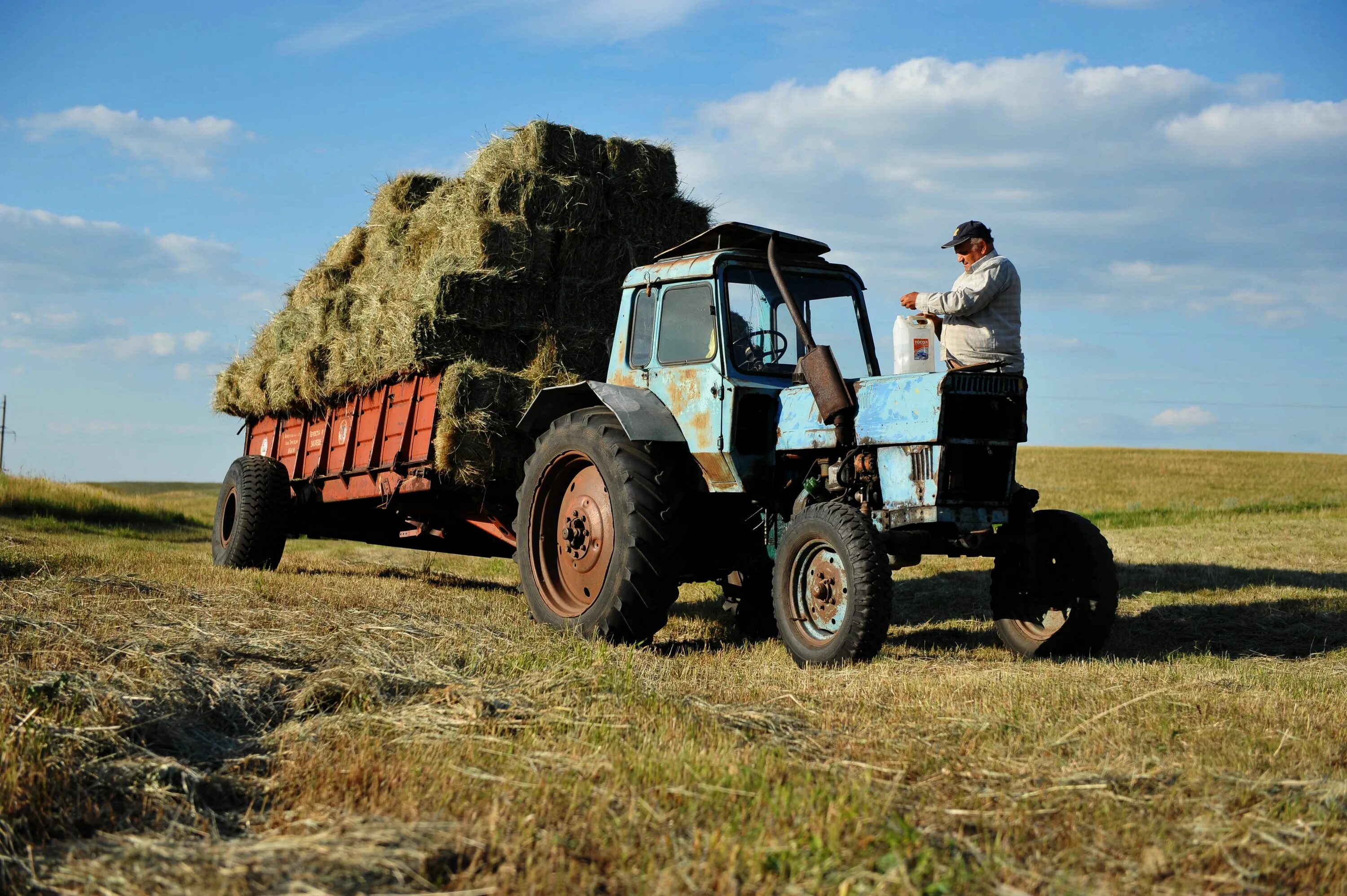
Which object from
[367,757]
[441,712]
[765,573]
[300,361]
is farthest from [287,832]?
[300,361]

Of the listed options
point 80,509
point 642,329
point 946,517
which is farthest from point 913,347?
point 80,509

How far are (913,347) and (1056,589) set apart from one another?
1.75 m

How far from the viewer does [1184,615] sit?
922 centimetres

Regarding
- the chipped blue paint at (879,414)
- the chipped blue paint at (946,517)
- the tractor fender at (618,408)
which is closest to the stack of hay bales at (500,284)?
the tractor fender at (618,408)

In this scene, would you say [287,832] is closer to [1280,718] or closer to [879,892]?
[879,892]

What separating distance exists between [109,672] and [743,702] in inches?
102

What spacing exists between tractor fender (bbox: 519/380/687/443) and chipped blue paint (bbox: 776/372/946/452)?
0.74m

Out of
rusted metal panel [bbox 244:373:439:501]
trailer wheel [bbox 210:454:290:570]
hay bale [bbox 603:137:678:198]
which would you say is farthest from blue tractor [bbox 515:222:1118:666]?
trailer wheel [bbox 210:454:290:570]

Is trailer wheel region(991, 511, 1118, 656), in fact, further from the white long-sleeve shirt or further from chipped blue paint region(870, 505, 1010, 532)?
the white long-sleeve shirt

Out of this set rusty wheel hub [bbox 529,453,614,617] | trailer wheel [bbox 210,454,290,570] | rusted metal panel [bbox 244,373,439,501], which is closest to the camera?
rusty wheel hub [bbox 529,453,614,617]

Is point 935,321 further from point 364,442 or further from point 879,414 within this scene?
point 364,442

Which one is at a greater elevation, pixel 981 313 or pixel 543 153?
pixel 543 153

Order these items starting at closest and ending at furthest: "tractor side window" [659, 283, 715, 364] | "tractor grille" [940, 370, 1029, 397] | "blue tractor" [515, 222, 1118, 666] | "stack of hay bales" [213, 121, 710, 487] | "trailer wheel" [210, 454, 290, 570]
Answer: "tractor grille" [940, 370, 1029, 397] < "blue tractor" [515, 222, 1118, 666] < "tractor side window" [659, 283, 715, 364] < "stack of hay bales" [213, 121, 710, 487] < "trailer wheel" [210, 454, 290, 570]

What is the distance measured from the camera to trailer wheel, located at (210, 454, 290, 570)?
35.0 ft
